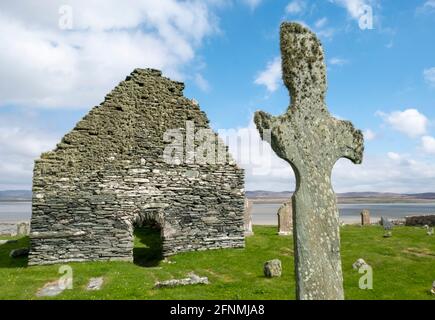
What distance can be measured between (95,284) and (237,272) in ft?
16.6

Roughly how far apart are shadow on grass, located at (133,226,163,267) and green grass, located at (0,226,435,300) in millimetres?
55

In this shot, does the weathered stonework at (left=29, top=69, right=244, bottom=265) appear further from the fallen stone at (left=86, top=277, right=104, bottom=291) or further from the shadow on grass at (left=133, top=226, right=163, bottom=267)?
the fallen stone at (left=86, top=277, right=104, bottom=291)

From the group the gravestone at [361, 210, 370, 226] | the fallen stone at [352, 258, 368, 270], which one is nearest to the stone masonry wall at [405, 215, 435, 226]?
the gravestone at [361, 210, 370, 226]

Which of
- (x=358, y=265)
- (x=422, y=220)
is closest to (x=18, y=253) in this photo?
(x=358, y=265)

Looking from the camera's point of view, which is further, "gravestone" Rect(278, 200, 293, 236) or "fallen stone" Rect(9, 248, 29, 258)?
"gravestone" Rect(278, 200, 293, 236)

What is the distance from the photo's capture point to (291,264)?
14.0m

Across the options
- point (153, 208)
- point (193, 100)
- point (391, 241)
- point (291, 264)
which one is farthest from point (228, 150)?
point (391, 241)

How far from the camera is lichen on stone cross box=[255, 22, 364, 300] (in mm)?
5453

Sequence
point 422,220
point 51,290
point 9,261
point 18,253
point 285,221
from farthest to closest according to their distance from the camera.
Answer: point 422,220 < point 285,221 < point 18,253 < point 9,261 < point 51,290

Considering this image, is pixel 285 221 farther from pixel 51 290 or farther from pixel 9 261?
pixel 9 261

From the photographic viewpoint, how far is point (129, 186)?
16.5 meters

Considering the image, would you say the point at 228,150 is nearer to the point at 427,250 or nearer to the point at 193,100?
the point at 193,100
